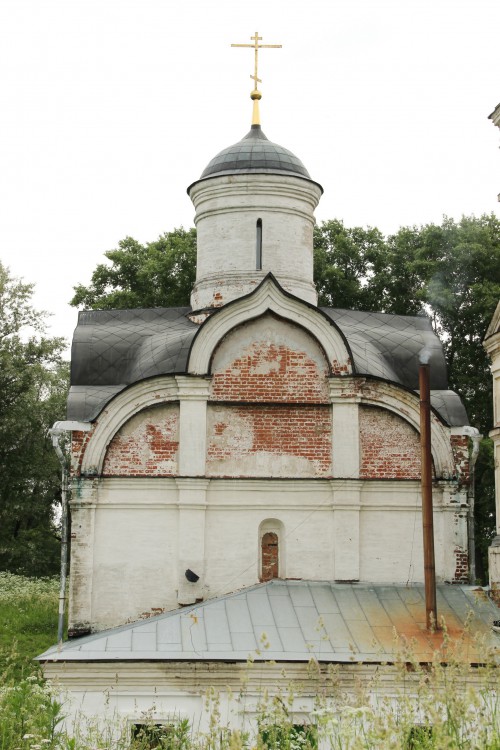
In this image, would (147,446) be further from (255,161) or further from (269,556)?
(255,161)

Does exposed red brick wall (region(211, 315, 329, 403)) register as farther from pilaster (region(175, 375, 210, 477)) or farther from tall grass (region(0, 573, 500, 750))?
tall grass (region(0, 573, 500, 750))

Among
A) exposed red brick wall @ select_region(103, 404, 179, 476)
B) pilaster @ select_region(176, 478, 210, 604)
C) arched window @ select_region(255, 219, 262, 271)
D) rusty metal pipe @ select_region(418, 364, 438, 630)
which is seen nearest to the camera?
rusty metal pipe @ select_region(418, 364, 438, 630)

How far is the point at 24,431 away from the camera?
1107 inches

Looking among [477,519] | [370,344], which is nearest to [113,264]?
[477,519]

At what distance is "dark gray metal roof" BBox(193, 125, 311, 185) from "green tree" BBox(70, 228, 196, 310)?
360 inches

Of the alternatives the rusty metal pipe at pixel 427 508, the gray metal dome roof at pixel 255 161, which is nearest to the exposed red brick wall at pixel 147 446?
the rusty metal pipe at pixel 427 508

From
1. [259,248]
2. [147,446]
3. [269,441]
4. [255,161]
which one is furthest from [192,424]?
[255,161]

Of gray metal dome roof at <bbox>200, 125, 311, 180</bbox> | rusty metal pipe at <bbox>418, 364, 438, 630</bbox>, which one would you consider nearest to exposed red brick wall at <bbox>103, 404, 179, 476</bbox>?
rusty metal pipe at <bbox>418, 364, 438, 630</bbox>

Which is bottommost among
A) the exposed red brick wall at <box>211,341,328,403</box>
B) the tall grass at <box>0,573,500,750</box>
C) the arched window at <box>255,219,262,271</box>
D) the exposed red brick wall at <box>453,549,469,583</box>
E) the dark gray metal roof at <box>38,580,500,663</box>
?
the tall grass at <box>0,573,500,750</box>

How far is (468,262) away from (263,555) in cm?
1394

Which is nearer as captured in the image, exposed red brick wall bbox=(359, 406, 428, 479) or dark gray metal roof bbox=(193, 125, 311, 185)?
exposed red brick wall bbox=(359, 406, 428, 479)

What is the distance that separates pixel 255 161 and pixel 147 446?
5491 millimetres

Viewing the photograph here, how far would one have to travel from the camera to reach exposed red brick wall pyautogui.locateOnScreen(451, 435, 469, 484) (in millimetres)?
12727

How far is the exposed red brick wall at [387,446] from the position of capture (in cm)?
1274
